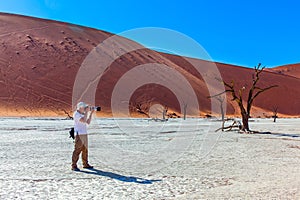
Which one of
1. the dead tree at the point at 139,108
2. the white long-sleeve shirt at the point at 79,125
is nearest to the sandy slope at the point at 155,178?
the white long-sleeve shirt at the point at 79,125

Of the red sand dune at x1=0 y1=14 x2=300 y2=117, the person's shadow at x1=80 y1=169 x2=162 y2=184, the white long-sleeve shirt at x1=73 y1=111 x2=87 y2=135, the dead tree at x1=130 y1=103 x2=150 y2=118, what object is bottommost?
the person's shadow at x1=80 y1=169 x2=162 y2=184

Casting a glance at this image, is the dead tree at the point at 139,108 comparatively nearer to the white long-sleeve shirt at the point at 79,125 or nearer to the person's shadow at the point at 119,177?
the white long-sleeve shirt at the point at 79,125

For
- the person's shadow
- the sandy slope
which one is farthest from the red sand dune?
the person's shadow

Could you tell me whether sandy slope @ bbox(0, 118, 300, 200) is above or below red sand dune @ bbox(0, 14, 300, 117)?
below

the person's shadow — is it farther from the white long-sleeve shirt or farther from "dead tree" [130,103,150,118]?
"dead tree" [130,103,150,118]

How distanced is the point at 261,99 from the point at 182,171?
102298 millimetres

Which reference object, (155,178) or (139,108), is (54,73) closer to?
(139,108)

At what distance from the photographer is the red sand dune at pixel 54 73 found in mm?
57134

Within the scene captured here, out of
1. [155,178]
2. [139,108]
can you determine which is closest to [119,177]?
[155,178]

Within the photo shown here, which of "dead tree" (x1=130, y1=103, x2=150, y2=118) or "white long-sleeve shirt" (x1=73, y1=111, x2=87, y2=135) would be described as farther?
"dead tree" (x1=130, y1=103, x2=150, y2=118)

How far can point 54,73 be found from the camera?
216 ft

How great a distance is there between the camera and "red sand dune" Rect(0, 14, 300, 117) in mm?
57134

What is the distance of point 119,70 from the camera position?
7594 centimetres

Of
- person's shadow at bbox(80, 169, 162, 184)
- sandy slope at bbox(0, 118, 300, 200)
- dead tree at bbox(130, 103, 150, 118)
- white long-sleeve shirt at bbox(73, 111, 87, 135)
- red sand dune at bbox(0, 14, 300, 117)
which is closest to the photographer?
sandy slope at bbox(0, 118, 300, 200)
